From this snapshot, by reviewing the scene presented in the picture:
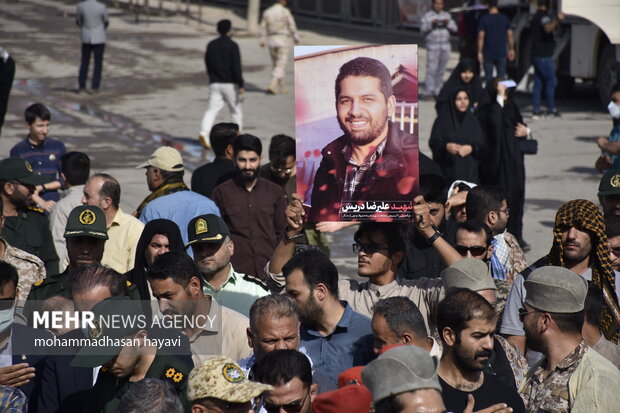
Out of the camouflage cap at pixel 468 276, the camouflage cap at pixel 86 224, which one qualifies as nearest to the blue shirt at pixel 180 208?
the camouflage cap at pixel 86 224

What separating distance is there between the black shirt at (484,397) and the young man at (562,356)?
14 centimetres

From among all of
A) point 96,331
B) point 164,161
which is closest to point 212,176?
point 164,161

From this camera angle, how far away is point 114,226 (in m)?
8.14

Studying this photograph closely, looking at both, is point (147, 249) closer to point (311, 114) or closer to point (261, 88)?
point (311, 114)

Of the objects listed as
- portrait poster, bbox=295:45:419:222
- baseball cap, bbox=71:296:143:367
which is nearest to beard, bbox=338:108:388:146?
portrait poster, bbox=295:45:419:222

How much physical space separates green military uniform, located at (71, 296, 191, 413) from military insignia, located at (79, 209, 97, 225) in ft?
6.08

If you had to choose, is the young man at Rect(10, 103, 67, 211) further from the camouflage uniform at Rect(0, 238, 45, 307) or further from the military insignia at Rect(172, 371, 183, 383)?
the military insignia at Rect(172, 371, 183, 383)

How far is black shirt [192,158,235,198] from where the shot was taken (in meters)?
9.42

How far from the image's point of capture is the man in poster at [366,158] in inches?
232

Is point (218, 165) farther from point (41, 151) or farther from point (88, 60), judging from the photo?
point (88, 60)

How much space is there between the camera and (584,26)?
20.2 m

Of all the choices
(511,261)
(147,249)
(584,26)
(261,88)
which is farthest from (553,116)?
(147,249)

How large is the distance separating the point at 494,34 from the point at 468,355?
1643 centimetres

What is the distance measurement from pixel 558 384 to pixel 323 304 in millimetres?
1484
